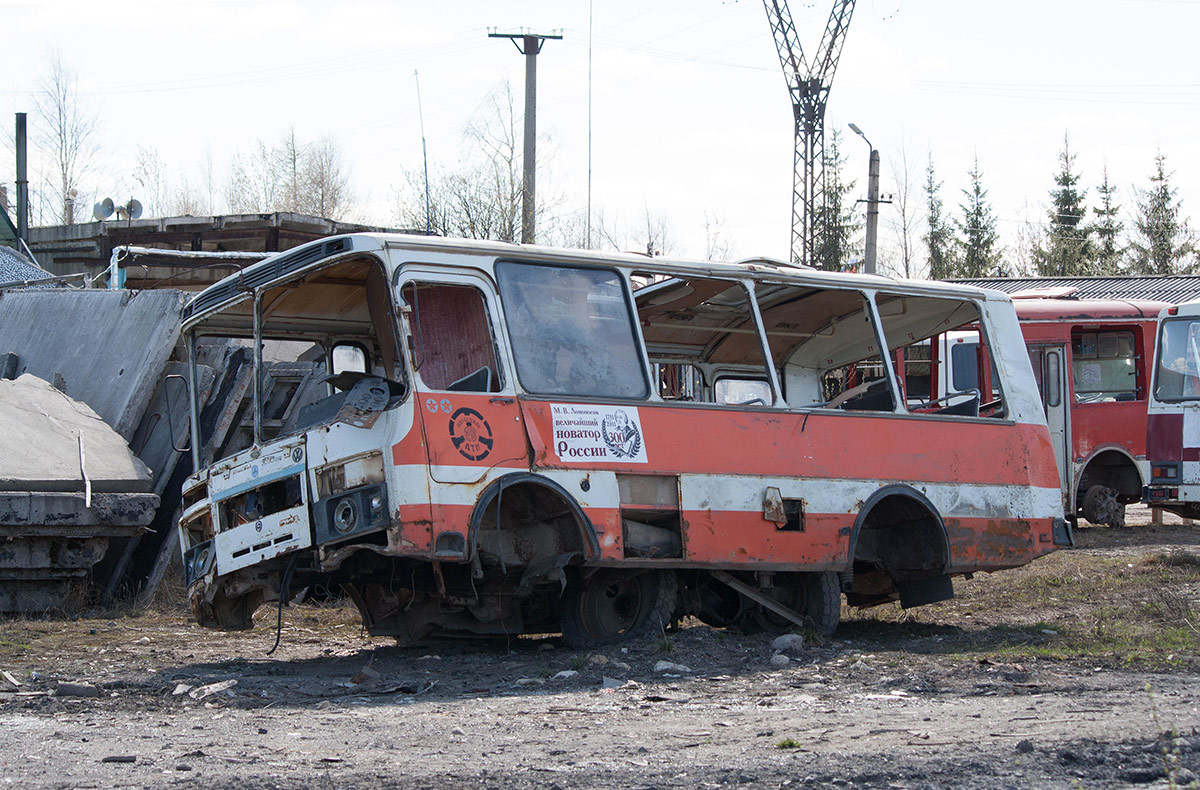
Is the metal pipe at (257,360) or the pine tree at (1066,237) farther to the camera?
the pine tree at (1066,237)

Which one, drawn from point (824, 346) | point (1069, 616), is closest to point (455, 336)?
Result: point (824, 346)

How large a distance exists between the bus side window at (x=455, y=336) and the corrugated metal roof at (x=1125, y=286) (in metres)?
23.9

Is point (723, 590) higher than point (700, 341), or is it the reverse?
point (700, 341)

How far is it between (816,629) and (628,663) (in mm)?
2036

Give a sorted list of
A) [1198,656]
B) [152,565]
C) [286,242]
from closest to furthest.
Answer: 1. [1198,656]
2. [152,565]
3. [286,242]

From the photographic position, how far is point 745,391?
1083 centimetres

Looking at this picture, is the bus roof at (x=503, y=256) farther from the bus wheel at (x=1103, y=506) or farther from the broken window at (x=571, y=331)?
the bus wheel at (x=1103, y=506)

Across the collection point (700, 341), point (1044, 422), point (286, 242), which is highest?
point (286, 242)

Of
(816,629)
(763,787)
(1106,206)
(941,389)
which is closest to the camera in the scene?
(763,787)

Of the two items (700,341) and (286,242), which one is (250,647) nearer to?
(700,341)

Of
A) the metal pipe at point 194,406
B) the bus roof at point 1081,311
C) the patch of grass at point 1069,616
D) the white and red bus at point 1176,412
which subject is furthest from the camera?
the bus roof at point 1081,311

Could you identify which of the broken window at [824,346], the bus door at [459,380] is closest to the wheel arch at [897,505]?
the broken window at [824,346]

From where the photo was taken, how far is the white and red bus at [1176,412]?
1709 cm

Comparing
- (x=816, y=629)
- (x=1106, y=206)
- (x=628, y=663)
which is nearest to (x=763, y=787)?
(x=628, y=663)
